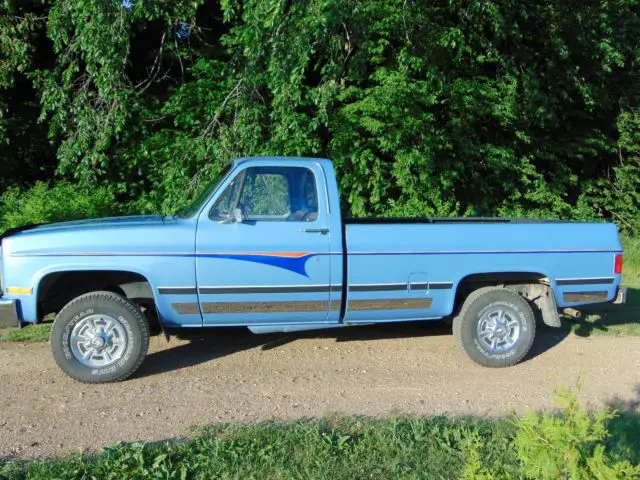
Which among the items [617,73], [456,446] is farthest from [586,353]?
[617,73]

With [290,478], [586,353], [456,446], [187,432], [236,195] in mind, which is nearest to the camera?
[290,478]

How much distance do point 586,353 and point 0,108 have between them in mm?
9736

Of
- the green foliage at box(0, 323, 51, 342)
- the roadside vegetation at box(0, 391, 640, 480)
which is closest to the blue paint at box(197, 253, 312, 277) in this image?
the roadside vegetation at box(0, 391, 640, 480)

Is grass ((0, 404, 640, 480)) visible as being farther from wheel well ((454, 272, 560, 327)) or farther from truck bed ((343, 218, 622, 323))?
wheel well ((454, 272, 560, 327))

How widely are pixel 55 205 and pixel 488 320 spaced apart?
249 inches

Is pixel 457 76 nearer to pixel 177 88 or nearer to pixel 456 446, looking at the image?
pixel 177 88

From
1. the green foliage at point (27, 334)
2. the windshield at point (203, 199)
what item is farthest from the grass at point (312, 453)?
the green foliage at point (27, 334)

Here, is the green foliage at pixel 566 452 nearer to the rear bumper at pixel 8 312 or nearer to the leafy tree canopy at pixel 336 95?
the rear bumper at pixel 8 312

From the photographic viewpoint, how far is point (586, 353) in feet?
21.9

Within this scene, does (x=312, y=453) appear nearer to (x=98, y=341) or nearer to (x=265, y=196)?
(x=98, y=341)

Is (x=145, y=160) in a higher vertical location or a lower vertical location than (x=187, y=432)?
higher

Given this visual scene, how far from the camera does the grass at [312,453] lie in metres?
3.69

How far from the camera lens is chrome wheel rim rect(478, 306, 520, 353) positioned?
6084 millimetres

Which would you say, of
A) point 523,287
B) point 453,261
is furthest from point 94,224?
point 523,287
